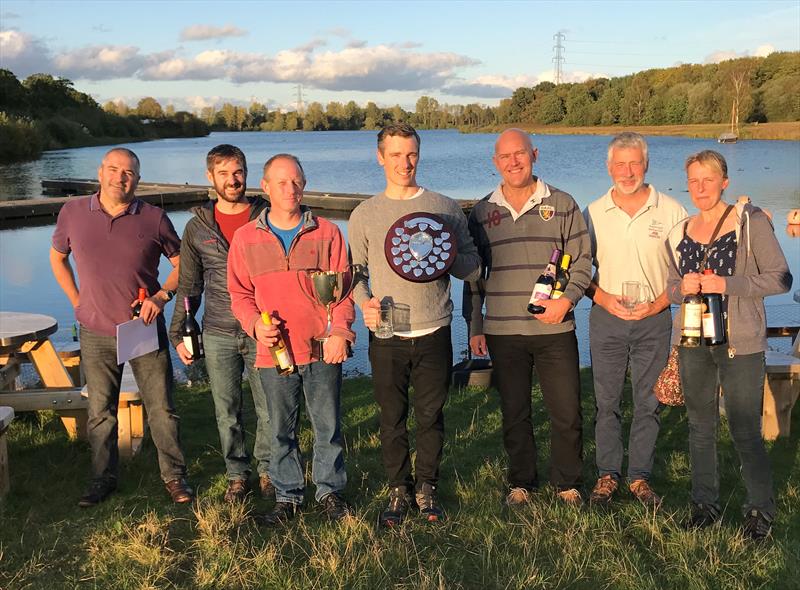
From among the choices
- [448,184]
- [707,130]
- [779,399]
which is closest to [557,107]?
[707,130]

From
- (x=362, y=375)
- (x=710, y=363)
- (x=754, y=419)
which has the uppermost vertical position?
(x=710, y=363)

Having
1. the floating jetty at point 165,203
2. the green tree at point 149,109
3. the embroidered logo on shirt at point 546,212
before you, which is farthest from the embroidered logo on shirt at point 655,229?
the green tree at point 149,109

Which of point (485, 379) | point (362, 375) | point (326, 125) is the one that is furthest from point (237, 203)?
point (326, 125)

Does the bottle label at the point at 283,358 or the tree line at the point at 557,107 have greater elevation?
the tree line at the point at 557,107

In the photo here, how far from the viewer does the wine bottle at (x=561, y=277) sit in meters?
4.22

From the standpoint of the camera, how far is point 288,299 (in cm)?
414

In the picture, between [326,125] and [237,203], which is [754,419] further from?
[326,125]

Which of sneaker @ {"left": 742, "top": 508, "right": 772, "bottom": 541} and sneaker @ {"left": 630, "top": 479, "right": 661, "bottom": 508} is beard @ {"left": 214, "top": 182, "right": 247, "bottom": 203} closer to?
sneaker @ {"left": 630, "top": 479, "right": 661, "bottom": 508}

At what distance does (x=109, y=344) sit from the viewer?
15.1 feet

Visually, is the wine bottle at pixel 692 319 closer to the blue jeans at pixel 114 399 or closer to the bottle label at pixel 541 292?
the bottle label at pixel 541 292

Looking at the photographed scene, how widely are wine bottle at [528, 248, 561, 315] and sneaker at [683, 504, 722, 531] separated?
1.40 m

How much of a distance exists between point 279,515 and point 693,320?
249 cm

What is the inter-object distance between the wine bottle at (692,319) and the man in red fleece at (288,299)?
1750 mm

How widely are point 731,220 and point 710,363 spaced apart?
75 centimetres
